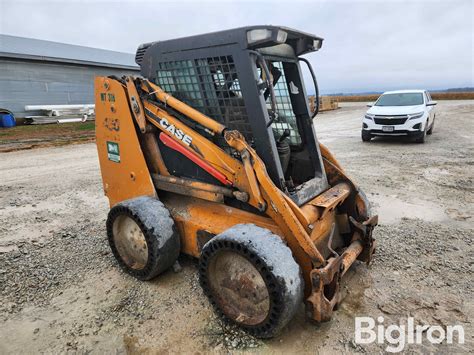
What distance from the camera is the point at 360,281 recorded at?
3152mm

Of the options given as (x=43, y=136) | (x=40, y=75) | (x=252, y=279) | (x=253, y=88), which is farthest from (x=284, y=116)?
(x=40, y=75)

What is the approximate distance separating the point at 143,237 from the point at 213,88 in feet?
4.91

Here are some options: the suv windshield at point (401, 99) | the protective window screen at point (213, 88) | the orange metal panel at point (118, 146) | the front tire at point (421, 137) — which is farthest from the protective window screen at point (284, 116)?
the suv windshield at point (401, 99)

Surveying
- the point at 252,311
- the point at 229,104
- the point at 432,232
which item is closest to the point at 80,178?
the point at 229,104

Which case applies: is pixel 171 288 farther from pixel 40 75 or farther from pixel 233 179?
pixel 40 75

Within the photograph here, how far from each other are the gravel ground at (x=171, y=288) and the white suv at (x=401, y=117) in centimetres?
473

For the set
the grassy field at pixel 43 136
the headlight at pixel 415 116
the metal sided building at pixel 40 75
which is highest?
the metal sided building at pixel 40 75

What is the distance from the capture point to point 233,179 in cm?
283

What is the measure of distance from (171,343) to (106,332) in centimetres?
54

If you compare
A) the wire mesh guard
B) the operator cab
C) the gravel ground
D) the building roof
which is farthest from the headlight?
the building roof

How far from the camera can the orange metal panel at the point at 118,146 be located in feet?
11.2

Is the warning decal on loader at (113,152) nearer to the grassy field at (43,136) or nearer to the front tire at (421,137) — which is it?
the grassy field at (43,136)

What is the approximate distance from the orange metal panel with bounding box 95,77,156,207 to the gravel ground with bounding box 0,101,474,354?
2.63 ft

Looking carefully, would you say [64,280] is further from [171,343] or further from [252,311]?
[252,311]
